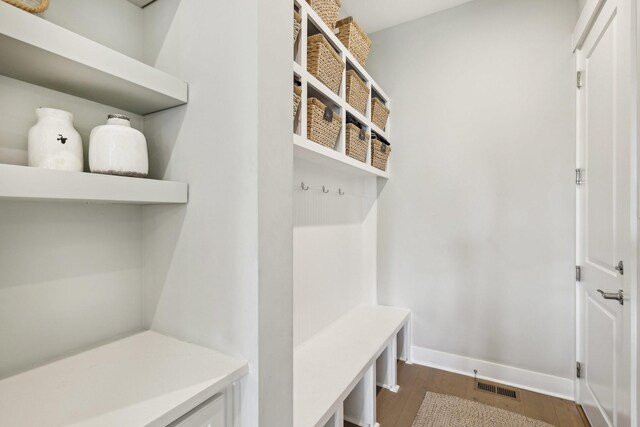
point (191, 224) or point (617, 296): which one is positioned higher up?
point (191, 224)

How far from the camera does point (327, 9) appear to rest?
1675 mm

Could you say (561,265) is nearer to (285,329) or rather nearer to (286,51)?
(285,329)

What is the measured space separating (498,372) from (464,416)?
576mm

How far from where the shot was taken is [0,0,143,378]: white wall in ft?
2.59

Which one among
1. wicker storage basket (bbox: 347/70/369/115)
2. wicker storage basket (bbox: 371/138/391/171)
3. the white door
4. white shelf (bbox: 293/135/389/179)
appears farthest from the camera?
wicker storage basket (bbox: 371/138/391/171)

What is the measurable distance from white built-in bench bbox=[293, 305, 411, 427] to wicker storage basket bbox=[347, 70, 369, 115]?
4.84 ft

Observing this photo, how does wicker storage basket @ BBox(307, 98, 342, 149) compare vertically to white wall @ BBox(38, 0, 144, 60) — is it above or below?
below

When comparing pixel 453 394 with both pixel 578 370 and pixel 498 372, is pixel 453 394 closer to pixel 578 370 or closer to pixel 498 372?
pixel 498 372

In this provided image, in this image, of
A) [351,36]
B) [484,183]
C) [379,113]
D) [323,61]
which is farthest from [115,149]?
[484,183]

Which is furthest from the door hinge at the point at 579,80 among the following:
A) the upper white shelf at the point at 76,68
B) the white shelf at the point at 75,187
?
the white shelf at the point at 75,187

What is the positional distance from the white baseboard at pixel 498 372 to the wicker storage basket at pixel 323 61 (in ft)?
6.92

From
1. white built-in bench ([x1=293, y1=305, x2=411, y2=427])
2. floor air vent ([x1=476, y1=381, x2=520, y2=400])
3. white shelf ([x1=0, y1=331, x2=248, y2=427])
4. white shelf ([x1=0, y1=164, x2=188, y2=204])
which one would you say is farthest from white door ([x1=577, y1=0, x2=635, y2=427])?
white shelf ([x1=0, y1=164, x2=188, y2=204])

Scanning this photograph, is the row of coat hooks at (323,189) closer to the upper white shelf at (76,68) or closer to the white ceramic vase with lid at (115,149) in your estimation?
the upper white shelf at (76,68)

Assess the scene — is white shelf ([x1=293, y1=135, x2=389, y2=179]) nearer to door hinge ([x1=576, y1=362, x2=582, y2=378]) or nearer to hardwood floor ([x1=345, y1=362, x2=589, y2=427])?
hardwood floor ([x1=345, y1=362, x2=589, y2=427])
